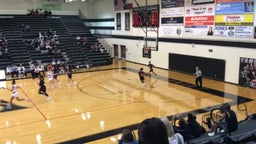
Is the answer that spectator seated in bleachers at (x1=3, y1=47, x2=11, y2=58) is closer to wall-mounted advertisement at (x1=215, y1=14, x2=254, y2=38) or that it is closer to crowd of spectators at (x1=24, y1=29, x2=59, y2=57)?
crowd of spectators at (x1=24, y1=29, x2=59, y2=57)

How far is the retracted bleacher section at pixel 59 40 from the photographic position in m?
22.9

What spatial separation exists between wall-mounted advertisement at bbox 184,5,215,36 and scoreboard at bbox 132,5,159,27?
318cm

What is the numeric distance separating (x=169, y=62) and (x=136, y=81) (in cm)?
526

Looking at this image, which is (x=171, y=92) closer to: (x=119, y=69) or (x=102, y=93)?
(x=102, y=93)

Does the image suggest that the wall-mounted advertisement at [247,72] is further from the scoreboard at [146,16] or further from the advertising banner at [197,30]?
the scoreboard at [146,16]

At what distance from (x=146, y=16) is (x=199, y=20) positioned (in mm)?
5577

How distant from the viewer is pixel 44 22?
1120 inches

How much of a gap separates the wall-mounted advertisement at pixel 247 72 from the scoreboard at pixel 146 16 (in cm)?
827

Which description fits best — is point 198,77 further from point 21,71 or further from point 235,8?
point 21,71

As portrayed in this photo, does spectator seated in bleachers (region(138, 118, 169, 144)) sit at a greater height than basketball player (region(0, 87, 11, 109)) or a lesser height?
greater

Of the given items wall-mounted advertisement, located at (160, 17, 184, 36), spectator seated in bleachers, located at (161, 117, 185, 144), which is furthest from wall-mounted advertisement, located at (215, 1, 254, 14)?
spectator seated in bleachers, located at (161, 117, 185, 144)

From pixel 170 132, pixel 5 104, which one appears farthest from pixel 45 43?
pixel 170 132

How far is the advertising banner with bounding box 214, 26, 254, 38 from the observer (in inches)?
577

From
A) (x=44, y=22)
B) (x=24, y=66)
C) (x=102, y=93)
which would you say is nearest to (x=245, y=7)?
(x=102, y=93)
